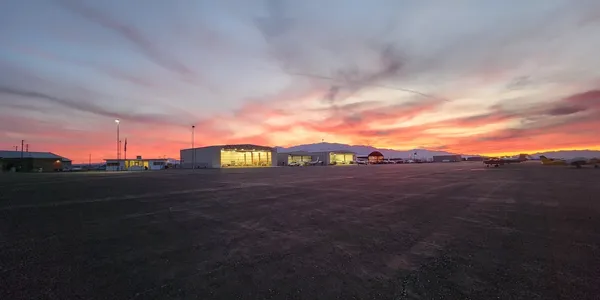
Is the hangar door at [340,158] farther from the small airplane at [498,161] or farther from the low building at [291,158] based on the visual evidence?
the small airplane at [498,161]

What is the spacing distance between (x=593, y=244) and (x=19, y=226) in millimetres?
15255

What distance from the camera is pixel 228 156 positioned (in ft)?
322

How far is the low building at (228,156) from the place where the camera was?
9441 centimetres

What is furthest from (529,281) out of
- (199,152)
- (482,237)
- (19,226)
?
(199,152)

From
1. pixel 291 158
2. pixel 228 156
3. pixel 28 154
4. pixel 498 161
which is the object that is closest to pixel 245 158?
pixel 228 156

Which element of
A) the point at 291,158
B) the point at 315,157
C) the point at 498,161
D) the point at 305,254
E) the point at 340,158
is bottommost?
the point at 305,254

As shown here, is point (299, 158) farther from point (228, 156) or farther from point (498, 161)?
point (498, 161)

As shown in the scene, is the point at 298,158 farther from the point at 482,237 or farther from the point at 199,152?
the point at 482,237

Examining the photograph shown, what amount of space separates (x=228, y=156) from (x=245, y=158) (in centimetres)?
846

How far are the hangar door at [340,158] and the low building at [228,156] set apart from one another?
39033 mm

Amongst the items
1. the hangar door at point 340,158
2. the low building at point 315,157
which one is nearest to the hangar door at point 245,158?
the low building at point 315,157

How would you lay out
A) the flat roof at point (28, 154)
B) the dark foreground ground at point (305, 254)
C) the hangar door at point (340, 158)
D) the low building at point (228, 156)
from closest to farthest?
the dark foreground ground at point (305, 254), the low building at point (228, 156), the flat roof at point (28, 154), the hangar door at point (340, 158)

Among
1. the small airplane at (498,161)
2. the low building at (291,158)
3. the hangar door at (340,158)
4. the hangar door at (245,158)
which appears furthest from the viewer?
the hangar door at (340,158)

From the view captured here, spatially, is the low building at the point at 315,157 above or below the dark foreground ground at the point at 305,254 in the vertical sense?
above
